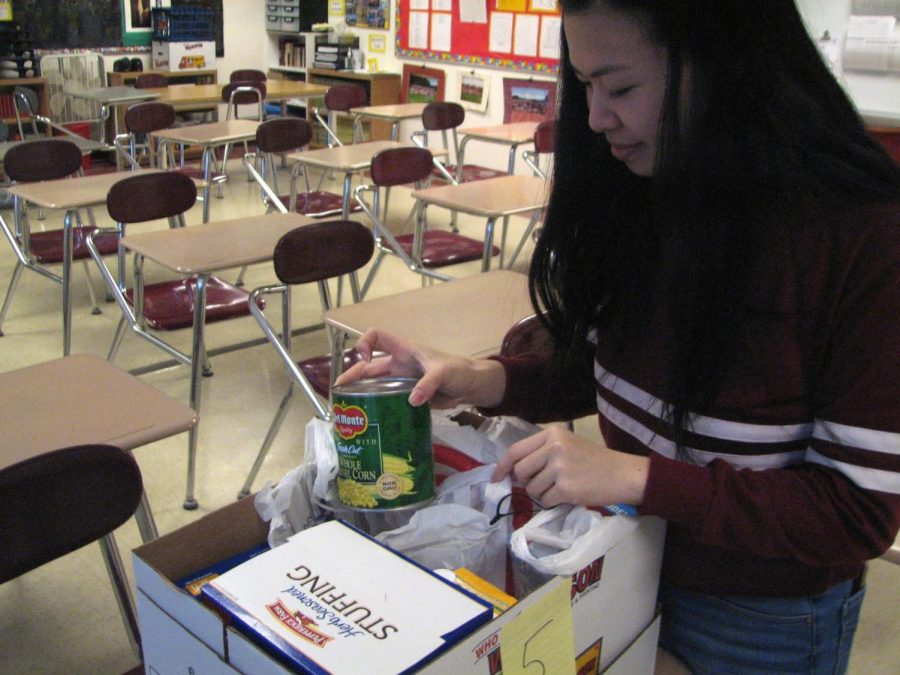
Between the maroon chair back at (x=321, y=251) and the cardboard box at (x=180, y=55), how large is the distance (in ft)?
19.1

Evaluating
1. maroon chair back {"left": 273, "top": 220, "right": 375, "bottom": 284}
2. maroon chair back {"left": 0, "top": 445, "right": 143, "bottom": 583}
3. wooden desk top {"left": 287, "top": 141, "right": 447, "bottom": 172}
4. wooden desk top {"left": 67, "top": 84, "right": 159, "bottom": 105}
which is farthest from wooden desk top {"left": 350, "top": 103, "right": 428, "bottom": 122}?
maroon chair back {"left": 0, "top": 445, "right": 143, "bottom": 583}

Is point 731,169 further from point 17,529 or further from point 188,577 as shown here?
point 17,529

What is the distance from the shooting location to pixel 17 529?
1.06 m

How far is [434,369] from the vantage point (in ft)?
3.00

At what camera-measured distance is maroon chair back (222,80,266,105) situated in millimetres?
6141

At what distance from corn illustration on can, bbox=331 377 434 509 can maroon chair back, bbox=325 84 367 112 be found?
5686mm

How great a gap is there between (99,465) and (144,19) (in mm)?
7376

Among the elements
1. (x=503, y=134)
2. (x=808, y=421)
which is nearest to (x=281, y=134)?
(x=503, y=134)

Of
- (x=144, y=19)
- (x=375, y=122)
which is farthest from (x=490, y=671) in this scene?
(x=144, y=19)

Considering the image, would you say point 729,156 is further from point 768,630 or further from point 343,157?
point 343,157

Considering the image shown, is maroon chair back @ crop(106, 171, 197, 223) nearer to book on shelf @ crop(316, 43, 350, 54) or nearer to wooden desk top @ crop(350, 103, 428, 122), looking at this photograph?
wooden desk top @ crop(350, 103, 428, 122)

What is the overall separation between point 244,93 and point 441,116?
1906 mm

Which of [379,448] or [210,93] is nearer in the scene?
[379,448]

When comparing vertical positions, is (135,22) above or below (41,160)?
above
